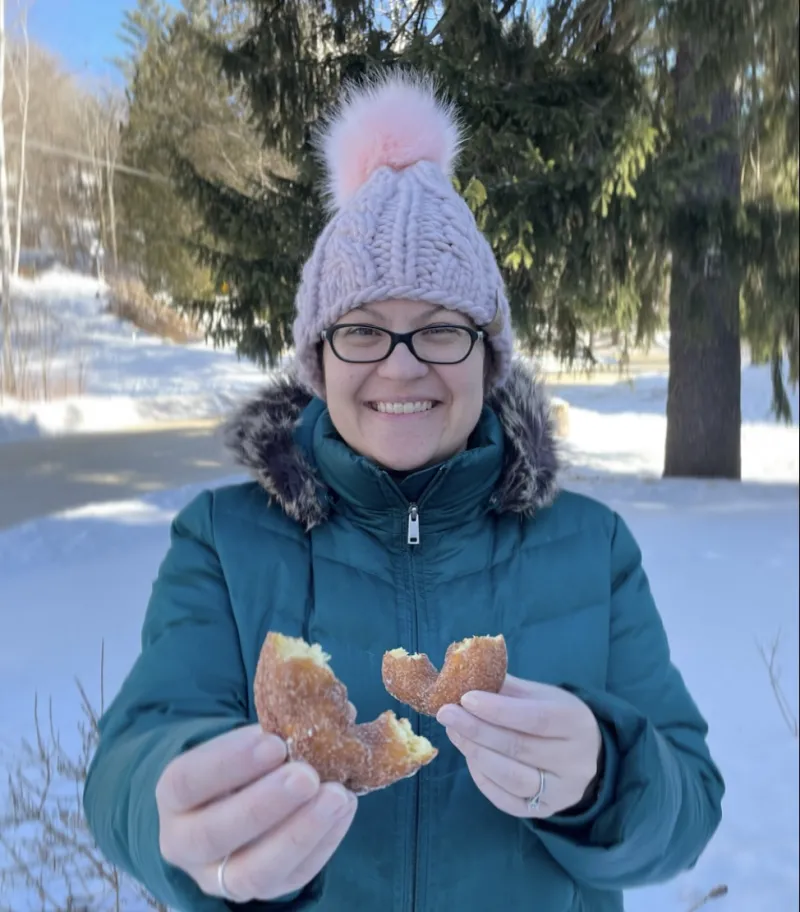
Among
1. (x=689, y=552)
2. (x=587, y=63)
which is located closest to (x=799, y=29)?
(x=587, y=63)

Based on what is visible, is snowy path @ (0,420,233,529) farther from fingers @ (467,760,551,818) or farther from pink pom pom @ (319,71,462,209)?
fingers @ (467,760,551,818)

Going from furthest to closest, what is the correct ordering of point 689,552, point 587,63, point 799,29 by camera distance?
1. point 689,552
2. point 799,29
3. point 587,63

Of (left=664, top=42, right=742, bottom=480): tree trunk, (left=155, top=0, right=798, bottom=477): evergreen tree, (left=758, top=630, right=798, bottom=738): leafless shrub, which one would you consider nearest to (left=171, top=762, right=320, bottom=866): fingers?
(left=155, top=0, right=798, bottom=477): evergreen tree

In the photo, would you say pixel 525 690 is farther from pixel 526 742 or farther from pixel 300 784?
pixel 300 784

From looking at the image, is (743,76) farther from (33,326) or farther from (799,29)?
(33,326)

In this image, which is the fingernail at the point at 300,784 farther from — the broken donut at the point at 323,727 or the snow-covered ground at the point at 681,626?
the snow-covered ground at the point at 681,626

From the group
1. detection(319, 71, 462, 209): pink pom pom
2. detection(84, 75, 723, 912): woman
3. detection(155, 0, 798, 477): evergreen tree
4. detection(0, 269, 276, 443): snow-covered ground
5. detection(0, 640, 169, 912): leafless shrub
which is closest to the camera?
detection(84, 75, 723, 912): woman

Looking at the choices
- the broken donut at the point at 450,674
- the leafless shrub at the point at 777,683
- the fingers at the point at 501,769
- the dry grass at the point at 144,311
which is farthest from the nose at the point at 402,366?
the leafless shrub at the point at 777,683
